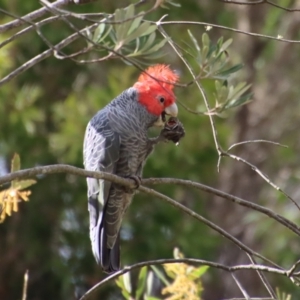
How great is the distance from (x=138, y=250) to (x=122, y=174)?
2.22 meters

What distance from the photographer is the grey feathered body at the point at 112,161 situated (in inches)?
114

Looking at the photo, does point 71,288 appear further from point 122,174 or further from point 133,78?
point 122,174

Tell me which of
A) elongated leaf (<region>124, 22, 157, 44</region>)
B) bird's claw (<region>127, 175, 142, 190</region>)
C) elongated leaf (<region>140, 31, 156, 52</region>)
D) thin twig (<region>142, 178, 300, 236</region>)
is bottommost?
thin twig (<region>142, 178, 300, 236</region>)

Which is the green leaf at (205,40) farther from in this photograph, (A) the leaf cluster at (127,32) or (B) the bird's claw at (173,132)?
(B) the bird's claw at (173,132)

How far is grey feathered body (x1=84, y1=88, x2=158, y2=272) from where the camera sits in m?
2.90

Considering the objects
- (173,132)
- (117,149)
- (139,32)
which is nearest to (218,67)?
(139,32)

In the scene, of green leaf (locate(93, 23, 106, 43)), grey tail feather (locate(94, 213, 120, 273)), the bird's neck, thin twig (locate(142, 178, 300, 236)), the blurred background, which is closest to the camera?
green leaf (locate(93, 23, 106, 43))

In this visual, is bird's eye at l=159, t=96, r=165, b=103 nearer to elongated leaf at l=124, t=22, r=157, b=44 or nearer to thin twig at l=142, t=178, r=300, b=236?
thin twig at l=142, t=178, r=300, b=236

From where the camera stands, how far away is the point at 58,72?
5.48 m

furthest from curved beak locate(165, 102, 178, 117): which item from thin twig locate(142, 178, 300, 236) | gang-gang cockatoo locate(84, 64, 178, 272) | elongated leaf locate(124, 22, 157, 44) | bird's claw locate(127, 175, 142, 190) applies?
elongated leaf locate(124, 22, 157, 44)

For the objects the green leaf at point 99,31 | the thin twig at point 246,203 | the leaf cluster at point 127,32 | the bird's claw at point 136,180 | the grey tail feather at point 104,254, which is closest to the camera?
the leaf cluster at point 127,32

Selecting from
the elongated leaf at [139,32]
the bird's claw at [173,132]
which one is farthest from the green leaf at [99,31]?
the bird's claw at [173,132]

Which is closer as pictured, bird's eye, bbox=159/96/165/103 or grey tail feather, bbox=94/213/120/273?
grey tail feather, bbox=94/213/120/273

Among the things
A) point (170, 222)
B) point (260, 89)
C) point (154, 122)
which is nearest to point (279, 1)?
point (260, 89)
